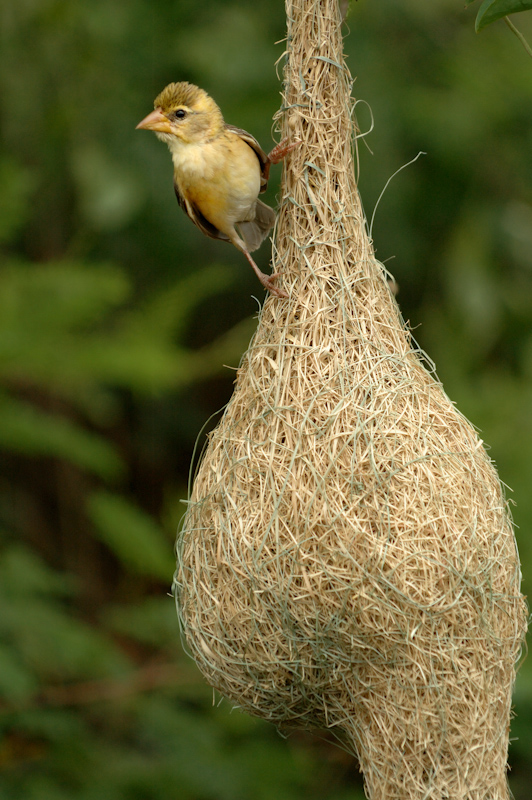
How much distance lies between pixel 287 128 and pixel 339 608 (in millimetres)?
1064

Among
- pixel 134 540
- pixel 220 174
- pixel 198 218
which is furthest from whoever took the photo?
pixel 134 540

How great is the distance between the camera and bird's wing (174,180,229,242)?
222 centimetres

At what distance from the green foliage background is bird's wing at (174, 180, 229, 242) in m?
0.85

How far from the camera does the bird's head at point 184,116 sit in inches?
83.7

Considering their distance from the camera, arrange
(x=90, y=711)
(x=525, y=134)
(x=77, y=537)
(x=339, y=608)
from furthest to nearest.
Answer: (x=77, y=537)
(x=525, y=134)
(x=90, y=711)
(x=339, y=608)

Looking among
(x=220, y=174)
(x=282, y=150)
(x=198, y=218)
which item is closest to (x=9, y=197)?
(x=198, y=218)

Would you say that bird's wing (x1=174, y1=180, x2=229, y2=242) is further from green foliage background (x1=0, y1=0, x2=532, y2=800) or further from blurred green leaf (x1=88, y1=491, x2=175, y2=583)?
blurred green leaf (x1=88, y1=491, x2=175, y2=583)

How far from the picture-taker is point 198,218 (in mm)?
2244

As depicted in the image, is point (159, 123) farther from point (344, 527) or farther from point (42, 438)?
point (42, 438)

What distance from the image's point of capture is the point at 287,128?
6.68ft

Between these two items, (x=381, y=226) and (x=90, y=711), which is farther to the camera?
(x=381, y=226)

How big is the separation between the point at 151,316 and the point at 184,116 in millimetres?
A: 1461

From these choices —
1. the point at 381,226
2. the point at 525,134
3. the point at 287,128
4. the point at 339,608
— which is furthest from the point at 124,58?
the point at 339,608

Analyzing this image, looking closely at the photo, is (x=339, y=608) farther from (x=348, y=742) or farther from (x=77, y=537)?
(x=77, y=537)
